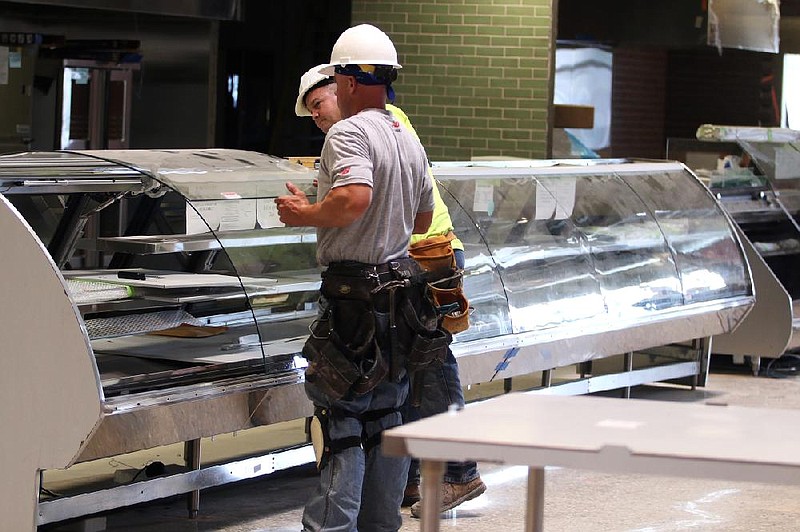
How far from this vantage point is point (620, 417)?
3020 millimetres

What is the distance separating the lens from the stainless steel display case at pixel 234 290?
4.17m

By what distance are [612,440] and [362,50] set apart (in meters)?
1.90

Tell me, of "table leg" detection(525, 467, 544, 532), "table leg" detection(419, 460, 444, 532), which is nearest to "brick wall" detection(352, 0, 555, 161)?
"table leg" detection(525, 467, 544, 532)

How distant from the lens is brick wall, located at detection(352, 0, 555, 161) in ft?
34.2

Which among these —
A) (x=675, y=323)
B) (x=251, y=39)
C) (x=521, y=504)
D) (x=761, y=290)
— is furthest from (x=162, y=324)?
(x=251, y=39)

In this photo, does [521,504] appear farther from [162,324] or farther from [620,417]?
[620,417]

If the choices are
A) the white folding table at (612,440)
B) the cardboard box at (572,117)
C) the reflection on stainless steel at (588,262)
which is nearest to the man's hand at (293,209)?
the white folding table at (612,440)

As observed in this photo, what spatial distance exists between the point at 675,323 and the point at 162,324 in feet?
10.2

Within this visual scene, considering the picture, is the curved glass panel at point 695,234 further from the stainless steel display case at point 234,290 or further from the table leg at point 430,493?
the table leg at point 430,493

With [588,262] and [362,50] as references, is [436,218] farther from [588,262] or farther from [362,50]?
[588,262]

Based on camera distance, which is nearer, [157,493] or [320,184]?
[320,184]

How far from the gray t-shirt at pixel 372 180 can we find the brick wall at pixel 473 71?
20.4 feet

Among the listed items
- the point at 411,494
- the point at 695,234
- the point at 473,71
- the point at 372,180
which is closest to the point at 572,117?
the point at 473,71

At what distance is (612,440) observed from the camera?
8.81 ft
